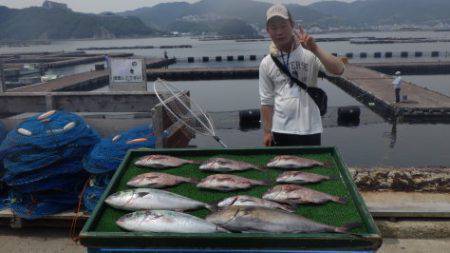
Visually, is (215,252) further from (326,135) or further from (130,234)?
(326,135)

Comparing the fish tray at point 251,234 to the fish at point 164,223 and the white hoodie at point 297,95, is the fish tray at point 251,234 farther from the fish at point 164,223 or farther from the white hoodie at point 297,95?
the white hoodie at point 297,95

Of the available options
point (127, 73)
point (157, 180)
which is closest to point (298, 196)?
point (157, 180)

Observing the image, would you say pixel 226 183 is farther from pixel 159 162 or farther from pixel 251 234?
pixel 251 234

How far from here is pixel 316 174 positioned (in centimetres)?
349

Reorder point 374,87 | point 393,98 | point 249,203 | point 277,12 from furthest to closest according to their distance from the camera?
point 374,87, point 393,98, point 277,12, point 249,203

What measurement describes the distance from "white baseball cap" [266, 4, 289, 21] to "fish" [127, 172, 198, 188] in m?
1.86

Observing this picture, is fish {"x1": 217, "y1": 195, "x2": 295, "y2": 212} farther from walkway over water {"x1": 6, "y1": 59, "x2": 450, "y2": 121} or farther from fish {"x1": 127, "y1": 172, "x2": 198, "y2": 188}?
walkway over water {"x1": 6, "y1": 59, "x2": 450, "y2": 121}

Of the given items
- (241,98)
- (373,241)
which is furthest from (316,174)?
(241,98)

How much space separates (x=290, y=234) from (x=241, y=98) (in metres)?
29.4

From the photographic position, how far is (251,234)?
242 centimetres

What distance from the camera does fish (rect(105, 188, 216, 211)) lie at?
3.02m

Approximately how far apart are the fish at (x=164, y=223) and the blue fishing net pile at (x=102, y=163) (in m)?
2.58

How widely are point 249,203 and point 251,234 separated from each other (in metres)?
0.58

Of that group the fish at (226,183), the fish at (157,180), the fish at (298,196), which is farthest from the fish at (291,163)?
the fish at (157,180)
